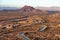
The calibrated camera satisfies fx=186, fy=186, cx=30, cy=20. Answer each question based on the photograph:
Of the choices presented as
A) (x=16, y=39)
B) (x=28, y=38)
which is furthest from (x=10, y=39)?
(x=28, y=38)

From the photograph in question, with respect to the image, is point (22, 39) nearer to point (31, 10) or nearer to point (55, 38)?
point (55, 38)

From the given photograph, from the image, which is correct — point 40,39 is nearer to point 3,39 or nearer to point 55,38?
point 55,38

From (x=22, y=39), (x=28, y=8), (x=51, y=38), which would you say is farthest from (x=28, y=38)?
(x=28, y=8)

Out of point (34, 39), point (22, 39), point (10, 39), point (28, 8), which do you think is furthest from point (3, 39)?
point (28, 8)

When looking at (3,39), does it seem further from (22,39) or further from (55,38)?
(55,38)

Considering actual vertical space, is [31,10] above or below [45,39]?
below

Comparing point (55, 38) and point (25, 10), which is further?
point (25, 10)

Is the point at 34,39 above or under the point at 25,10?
above

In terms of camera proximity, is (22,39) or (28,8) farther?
(28,8)
